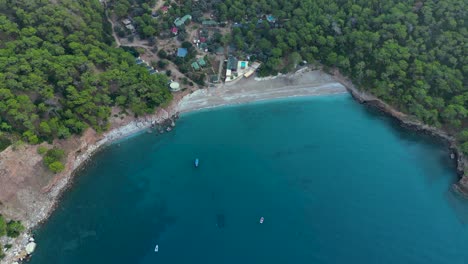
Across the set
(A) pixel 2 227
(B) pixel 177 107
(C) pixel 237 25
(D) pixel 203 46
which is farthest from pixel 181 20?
(A) pixel 2 227

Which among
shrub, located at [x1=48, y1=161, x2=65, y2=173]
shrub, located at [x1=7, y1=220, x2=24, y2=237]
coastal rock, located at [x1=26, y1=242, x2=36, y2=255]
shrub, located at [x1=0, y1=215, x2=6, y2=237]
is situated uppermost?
shrub, located at [x1=48, y1=161, x2=65, y2=173]

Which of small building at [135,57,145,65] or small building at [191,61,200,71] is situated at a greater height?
small building at [135,57,145,65]

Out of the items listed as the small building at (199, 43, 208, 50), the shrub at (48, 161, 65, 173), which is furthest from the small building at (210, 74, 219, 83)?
the shrub at (48, 161, 65, 173)

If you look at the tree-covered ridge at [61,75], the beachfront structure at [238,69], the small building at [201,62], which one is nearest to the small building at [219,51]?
the beachfront structure at [238,69]

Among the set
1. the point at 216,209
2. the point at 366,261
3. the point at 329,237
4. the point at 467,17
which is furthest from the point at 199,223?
the point at 467,17

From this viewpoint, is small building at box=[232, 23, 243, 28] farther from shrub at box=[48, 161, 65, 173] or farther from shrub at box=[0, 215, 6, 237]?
shrub at box=[0, 215, 6, 237]

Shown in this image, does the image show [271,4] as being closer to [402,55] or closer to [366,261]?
[402,55]

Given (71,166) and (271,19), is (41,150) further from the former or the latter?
(271,19)
